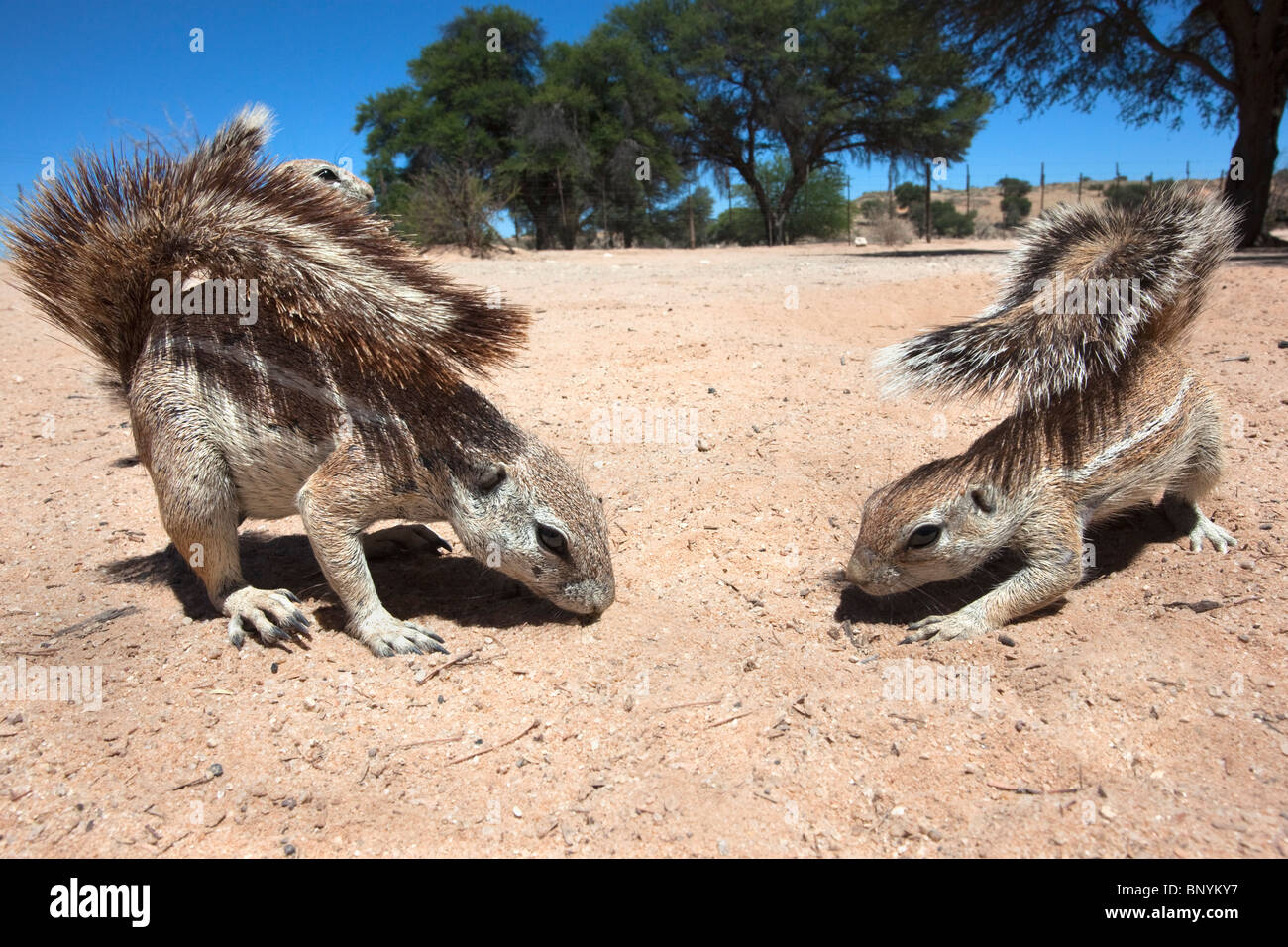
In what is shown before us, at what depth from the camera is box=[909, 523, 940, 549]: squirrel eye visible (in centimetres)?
387

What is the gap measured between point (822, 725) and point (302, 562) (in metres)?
3.59

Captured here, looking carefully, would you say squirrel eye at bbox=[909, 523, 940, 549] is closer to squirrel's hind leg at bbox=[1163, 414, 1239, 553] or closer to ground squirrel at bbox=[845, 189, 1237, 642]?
ground squirrel at bbox=[845, 189, 1237, 642]

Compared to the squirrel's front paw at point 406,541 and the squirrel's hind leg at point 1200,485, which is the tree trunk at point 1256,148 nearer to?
the squirrel's hind leg at point 1200,485

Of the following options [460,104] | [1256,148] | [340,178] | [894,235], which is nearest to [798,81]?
[894,235]

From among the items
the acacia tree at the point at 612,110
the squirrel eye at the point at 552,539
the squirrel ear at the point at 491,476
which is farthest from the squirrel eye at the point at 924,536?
the acacia tree at the point at 612,110

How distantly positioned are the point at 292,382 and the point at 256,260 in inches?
23.4

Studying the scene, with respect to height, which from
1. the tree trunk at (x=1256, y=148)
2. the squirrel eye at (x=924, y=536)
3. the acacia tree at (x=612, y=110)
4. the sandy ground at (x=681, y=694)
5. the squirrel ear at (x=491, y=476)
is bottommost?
the sandy ground at (x=681, y=694)

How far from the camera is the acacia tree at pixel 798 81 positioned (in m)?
32.7

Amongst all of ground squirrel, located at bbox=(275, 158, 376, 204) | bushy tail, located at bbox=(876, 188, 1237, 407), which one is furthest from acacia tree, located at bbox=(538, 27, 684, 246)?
bushy tail, located at bbox=(876, 188, 1237, 407)

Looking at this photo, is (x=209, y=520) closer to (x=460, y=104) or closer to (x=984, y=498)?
(x=984, y=498)

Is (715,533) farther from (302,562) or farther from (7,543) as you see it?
(7,543)

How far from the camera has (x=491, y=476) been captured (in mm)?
3746

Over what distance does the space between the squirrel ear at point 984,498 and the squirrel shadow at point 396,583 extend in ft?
7.09

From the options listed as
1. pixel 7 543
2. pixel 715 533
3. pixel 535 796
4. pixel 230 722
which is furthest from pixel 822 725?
pixel 7 543
